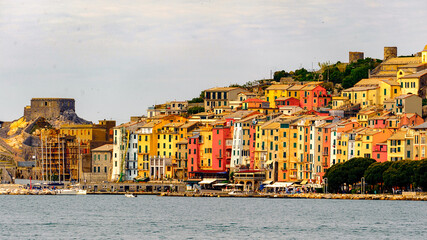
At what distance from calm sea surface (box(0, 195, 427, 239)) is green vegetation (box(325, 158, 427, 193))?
1917 millimetres

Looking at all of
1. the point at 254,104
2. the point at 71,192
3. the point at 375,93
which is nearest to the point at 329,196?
the point at 375,93

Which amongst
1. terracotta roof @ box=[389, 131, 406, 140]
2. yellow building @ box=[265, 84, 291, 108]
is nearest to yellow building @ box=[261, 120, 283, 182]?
terracotta roof @ box=[389, 131, 406, 140]

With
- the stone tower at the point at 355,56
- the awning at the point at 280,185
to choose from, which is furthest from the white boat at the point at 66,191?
the stone tower at the point at 355,56

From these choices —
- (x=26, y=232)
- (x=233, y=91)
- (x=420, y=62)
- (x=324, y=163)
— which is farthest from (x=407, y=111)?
(x=26, y=232)

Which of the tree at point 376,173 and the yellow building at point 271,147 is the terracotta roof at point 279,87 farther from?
the tree at point 376,173

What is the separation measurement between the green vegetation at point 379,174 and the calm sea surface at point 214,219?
1.92 m

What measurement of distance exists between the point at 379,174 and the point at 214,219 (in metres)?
21.9

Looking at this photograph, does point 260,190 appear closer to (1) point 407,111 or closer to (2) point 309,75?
(1) point 407,111

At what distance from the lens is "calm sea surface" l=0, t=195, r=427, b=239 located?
85375 mm

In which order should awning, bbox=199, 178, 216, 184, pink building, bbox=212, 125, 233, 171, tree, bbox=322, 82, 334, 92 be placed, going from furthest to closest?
1. tree, bbox=322, 82, 334, 92
2. pink building, bbox=212, 125, 233, 171
3. awning, bbox=199, 178, 216, 184

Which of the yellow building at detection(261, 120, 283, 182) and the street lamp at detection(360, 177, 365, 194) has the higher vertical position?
the yellow building at detection(261, 120, 283, 182)

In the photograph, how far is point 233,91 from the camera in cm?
16238

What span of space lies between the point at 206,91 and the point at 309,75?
1504 centimetres

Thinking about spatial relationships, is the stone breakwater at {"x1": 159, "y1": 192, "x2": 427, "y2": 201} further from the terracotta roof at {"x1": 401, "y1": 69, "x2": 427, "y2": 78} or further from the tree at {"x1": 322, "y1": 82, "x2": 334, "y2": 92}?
the tree at {"x1": 322, "y1": 82, "x2": 334, "y2": 92}
